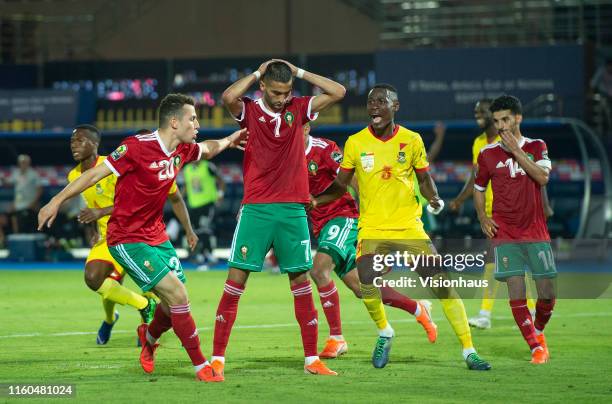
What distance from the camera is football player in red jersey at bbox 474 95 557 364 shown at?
9438 millimetres

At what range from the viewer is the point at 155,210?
28.5 ft

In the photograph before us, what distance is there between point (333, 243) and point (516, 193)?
176 cm

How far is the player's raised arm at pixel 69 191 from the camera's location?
776cm

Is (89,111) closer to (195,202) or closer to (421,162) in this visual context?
(195,202)

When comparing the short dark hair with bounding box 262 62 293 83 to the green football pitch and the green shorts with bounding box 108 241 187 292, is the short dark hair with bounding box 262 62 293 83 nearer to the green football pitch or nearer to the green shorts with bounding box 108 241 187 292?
the green shorts with bounding box 108 241 187 292

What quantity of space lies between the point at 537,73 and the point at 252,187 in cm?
1577

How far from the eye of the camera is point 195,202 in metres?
21.5

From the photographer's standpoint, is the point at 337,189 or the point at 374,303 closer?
the point at 374,303

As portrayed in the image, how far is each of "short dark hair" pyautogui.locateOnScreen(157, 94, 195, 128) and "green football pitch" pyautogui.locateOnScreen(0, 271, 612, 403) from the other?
192cm

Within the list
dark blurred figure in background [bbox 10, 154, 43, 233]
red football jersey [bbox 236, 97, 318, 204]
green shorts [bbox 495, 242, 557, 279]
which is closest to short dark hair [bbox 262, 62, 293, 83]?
red football jersey [bbox 236, 97, 318, 204]

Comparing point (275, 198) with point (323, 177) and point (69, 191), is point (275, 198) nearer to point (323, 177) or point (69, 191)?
point (69, 191)

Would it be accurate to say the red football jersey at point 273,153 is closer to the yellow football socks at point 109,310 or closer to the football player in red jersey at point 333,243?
the football player in red jersey at point 333,243

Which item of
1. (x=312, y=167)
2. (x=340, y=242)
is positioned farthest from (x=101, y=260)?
(x=340, y=242)

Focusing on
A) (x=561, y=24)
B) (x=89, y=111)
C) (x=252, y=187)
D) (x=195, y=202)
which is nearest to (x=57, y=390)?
(x=252, y=187)
